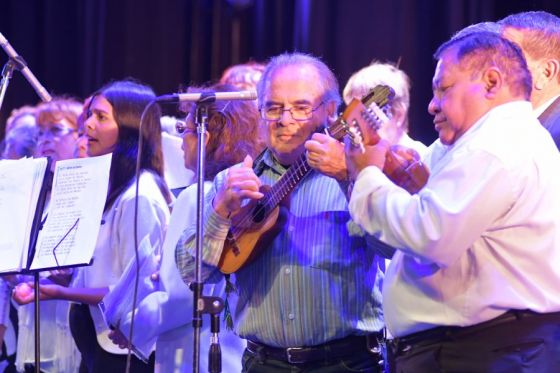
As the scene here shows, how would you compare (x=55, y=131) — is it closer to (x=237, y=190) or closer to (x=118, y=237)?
(x=118, y=237)

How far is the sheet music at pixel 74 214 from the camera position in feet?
9.66

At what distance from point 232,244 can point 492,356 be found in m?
0.90

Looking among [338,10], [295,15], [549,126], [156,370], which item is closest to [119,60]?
[295,15]

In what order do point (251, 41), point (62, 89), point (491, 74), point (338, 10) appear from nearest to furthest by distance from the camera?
1. point (491, 74)
2. point (338, 10)
3. point (251, 41)
4. point (62, 89)

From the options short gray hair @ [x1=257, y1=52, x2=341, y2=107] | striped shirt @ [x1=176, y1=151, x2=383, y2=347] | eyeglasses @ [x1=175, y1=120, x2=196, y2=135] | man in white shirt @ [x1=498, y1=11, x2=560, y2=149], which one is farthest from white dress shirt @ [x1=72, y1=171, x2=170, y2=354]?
man in white shirt @ [x1=498, y1=11, x2=560, y2=149]

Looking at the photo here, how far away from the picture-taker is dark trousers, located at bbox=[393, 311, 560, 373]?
2174 mm

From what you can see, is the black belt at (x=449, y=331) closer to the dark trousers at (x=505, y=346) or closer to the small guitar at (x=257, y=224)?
the dark trousers at (x=505, y=346)

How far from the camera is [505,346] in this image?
2.18 metres

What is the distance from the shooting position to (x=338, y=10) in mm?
4910

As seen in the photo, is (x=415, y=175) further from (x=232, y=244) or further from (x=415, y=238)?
(x=232, y=244)

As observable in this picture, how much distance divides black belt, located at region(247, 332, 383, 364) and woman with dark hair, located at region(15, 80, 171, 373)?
1087mm

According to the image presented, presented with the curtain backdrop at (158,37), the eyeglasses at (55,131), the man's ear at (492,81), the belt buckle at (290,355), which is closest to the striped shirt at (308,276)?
the belt buckle at (290,355)

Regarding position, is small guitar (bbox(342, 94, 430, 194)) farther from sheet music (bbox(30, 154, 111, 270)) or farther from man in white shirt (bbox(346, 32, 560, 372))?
sheet music (bbox(30, 154, 111, 270))

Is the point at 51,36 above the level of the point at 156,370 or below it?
above
